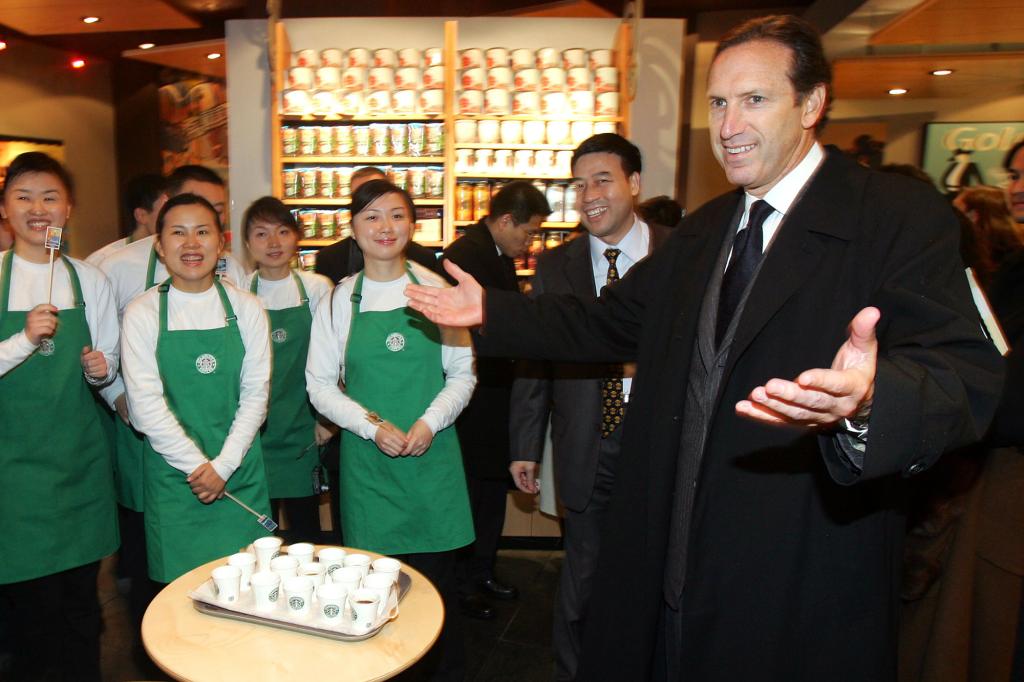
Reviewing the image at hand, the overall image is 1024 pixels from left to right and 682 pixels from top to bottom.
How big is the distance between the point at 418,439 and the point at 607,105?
117 inches

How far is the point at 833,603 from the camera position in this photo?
128cm

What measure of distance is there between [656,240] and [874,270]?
136cm

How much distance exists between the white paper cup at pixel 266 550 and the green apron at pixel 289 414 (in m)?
1.13

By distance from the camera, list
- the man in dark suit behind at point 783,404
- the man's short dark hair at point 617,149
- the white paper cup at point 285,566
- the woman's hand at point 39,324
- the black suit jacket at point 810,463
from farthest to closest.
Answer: the man's short dark hair at point 617,149
the woman's hand at point 39,324
the white paper cup at point 285,566
the black suit jacket at point 810,463
the man in dark suit behind at point 783,404

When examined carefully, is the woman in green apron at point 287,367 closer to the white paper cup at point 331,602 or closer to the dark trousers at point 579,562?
the dark trousers at point 579,562

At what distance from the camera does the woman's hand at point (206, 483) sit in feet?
7.48

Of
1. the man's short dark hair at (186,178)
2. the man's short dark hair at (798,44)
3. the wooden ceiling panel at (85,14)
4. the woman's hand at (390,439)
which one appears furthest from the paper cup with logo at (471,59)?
the man's short dark hair at (798,44)

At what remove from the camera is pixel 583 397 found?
2381 millimetres

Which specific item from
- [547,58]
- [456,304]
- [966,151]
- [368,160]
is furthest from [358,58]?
[966,151]

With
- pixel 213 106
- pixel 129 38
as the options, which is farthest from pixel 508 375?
pixel 129 38

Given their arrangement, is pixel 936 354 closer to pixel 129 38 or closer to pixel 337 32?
pixel 337 32

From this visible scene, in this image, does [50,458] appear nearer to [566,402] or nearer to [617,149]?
[566,402]

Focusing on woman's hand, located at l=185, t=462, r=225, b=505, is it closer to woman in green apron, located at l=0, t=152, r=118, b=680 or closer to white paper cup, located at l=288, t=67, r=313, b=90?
woman in green apron, located at l=0, t=152, r=118, b=680

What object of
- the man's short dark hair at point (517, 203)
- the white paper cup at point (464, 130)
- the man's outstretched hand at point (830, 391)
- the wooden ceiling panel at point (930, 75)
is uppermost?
the wooden ceiling panel at point (930, 75)
